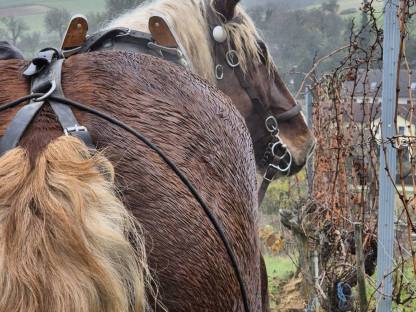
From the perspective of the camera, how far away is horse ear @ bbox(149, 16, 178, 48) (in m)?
2.31

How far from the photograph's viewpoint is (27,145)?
124 cm

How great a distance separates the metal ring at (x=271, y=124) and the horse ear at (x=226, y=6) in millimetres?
604

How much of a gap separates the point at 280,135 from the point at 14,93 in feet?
7.58

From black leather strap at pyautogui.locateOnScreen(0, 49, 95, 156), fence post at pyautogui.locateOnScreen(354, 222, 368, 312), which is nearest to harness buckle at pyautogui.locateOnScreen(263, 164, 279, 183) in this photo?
fence post at pyautogui.locateOnScreen(354, 222, 368, 312)

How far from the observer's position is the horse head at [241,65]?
2.97m

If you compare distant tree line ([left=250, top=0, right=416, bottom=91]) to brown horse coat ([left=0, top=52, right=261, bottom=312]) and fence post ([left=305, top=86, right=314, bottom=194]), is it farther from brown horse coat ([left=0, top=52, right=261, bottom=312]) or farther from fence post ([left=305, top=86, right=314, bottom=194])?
brown horse coat ([left=0, top=52, right=261, bottom=312])

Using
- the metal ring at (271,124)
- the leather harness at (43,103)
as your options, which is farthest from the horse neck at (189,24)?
the leather harness at (43,103)

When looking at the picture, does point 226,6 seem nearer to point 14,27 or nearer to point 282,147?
point 282,147

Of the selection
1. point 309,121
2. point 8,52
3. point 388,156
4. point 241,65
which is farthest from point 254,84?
point 309,121

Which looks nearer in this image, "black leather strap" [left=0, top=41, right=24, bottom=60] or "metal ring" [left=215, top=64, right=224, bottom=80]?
"black leather strap" [left=0, top=41, right=24, bottom=60]

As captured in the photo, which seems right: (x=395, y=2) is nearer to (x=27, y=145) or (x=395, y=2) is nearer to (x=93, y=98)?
(x=93, y=98)

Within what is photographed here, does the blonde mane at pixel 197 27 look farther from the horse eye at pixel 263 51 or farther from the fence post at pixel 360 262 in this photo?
the fence post at pixel 360 262

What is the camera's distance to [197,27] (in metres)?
3.02

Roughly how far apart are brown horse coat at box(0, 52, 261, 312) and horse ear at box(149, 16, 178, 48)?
679 millimetres
